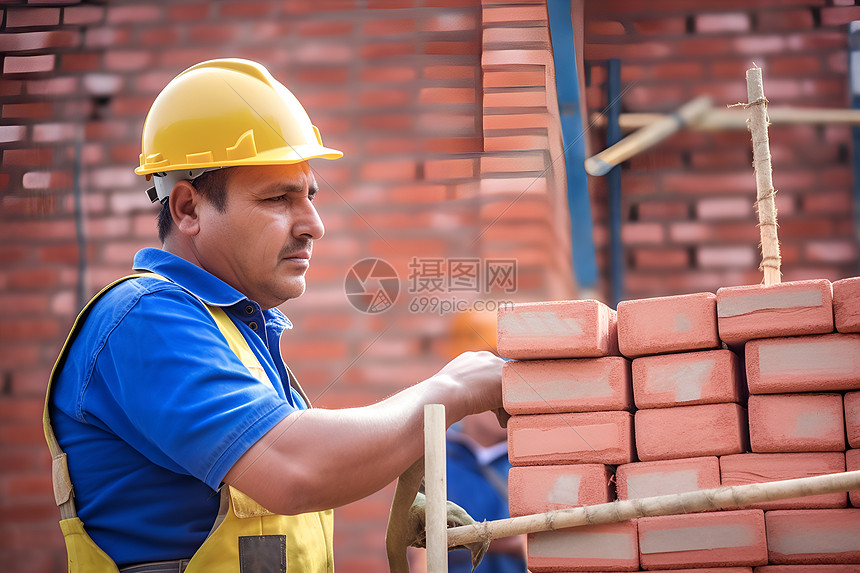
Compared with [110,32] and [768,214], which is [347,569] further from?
[110,32]

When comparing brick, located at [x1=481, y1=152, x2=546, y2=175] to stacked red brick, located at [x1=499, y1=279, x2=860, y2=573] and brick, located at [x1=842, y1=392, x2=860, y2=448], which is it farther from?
brick, located at [x1=842, y1=392, x2=860, y2=448]

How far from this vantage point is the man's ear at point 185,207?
1952 millimetres

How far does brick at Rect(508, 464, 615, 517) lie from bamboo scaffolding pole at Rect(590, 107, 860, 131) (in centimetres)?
208

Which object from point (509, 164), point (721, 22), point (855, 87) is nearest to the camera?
point (509, 164)

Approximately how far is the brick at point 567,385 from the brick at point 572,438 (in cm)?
2

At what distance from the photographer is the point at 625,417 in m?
1.72

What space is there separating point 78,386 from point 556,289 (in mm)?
1239

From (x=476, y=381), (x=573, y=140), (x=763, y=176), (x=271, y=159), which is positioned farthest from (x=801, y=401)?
(x=573, y=140)

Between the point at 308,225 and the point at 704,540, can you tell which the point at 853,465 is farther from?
the point at 308,225

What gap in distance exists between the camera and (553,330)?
1729mm

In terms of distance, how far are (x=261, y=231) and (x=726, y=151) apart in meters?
2.49

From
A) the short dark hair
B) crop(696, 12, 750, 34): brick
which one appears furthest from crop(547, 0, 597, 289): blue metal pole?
the short dark hair

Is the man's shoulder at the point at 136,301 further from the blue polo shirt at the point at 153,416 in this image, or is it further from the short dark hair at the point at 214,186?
the short dark hair at the point at 214,186

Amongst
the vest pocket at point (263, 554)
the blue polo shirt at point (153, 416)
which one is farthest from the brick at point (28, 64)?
the vest pocket at point (263, 554)
